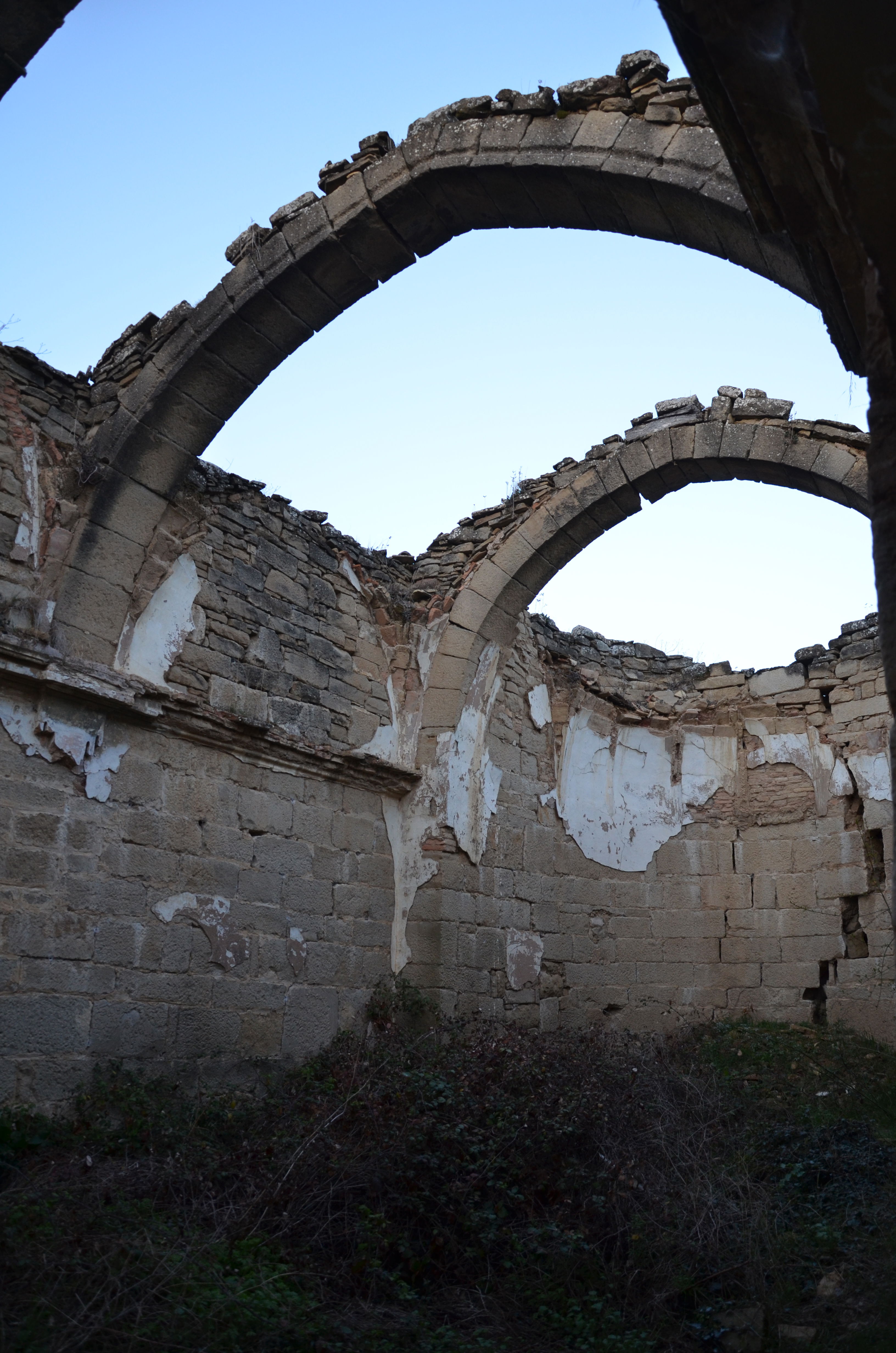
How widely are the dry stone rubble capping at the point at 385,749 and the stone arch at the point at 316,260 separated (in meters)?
0.02

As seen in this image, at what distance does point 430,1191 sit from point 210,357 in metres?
4.41

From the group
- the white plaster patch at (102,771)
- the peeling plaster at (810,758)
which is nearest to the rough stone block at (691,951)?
the peeling plaster at (810,758)

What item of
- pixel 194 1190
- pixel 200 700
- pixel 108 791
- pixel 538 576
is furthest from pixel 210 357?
pixel 194 1190

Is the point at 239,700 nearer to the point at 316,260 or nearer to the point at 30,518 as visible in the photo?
the point at 30,518

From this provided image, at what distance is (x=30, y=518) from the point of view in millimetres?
5488

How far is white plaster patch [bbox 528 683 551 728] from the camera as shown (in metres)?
8.49

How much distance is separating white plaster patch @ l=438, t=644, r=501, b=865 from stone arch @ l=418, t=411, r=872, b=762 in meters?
0.10

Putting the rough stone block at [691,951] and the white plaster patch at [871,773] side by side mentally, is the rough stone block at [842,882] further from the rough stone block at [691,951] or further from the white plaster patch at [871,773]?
the rough stone block at [691,951]

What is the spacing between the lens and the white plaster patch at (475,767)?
Answer: 24.4 feet

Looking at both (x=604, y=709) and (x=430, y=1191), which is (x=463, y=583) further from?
(x=430, y=1191)

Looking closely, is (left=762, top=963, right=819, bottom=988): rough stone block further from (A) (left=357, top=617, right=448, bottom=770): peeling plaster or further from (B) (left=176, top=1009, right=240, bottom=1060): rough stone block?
(B) (left=176, top=1009, right=240, bottom=1060): rough stone block

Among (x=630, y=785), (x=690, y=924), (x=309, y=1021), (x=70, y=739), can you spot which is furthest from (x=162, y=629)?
(x=690, y=924)

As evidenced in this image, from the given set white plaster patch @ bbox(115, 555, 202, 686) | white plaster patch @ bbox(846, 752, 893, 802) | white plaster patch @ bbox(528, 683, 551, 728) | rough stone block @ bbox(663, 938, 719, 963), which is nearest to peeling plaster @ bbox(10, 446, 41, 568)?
white plaster patch @ bbox(115, 555, 202, 686)

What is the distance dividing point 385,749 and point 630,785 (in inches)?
107
